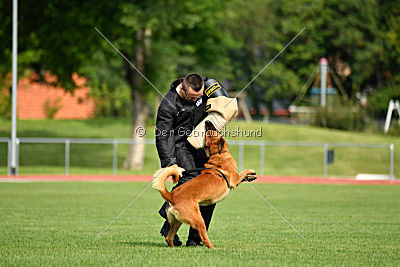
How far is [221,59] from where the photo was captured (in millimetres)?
42125

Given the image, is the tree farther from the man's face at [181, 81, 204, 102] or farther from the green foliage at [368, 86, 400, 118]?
the green foliage at [368, 86, 400, 118]

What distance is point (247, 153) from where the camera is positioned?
122ft

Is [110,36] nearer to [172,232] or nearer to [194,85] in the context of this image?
[194,85]

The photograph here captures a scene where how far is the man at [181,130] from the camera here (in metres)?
7.88

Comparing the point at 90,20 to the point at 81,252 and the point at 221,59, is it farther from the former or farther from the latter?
the point at 81,252

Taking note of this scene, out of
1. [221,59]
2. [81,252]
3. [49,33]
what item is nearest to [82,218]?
[81,252]

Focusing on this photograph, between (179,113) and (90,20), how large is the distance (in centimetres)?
1937

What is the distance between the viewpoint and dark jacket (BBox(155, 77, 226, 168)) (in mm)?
7871

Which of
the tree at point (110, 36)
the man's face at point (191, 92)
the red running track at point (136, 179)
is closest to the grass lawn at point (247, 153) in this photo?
the red running track at point (136, 179)

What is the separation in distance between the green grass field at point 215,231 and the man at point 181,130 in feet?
3.06

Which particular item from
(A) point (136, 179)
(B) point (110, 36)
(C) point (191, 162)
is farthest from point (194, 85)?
(B) point (110, 36)

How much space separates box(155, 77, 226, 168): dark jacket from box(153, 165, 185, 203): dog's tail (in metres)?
0.21

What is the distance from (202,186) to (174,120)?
112 cm

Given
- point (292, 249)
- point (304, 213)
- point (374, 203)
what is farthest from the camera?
point (374, 203)
